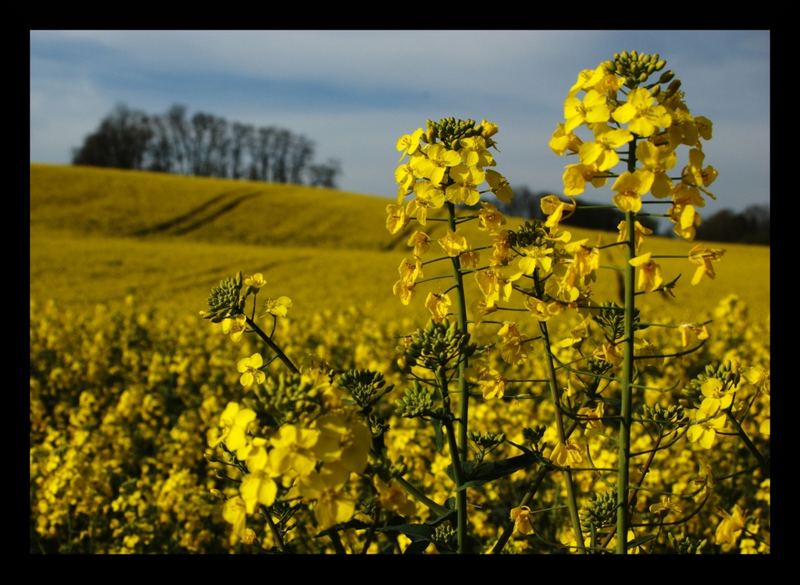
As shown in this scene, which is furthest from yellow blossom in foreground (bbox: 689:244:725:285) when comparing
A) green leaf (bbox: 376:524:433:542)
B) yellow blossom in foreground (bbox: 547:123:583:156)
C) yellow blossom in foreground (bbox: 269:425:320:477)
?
yellow blossom in foreground (bbox: 269:425:320:477)

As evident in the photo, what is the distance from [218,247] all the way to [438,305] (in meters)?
24.6

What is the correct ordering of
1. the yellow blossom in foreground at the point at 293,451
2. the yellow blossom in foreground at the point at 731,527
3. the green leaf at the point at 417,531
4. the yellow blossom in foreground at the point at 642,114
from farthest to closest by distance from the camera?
the yellow blossom in foreground at the point at 731,527 → the green leaf at the point at 417,531 → the yellow blossom in foreground at the point at 642,114 → the yellow blossom in foreground at the point at 293,451

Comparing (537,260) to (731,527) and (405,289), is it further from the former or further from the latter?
(731,527)

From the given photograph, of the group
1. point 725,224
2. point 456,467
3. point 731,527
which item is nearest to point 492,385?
point 456,467

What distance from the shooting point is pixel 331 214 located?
1287 inches

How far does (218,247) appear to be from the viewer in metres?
25.4

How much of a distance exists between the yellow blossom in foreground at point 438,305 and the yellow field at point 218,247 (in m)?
10.7

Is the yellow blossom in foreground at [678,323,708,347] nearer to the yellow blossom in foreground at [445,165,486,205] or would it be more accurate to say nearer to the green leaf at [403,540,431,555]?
the yellow blossom in foreground at [445,165,486,205]

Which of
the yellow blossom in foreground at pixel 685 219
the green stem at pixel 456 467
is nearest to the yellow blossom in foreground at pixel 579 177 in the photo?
the yellow blossom in foreground at pixel 685 219

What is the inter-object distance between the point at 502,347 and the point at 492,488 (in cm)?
241

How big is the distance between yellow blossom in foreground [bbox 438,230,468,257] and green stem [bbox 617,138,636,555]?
42 cm

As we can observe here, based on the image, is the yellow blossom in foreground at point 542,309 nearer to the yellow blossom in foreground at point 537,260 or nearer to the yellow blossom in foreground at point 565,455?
the yellow blossom in foreground at point 537,260

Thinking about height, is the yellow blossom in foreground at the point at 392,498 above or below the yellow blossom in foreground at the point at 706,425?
below

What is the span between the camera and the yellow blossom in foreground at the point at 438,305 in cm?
178
